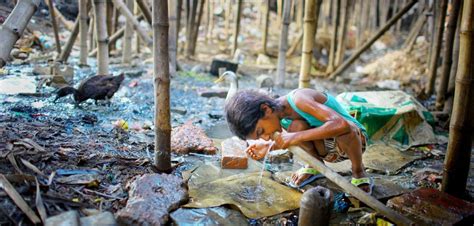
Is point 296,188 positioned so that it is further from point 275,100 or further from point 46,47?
point 46,47

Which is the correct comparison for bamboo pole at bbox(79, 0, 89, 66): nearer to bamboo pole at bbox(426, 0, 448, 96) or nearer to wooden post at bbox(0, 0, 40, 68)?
wooden post at bbox(0, 0, 40, 68)

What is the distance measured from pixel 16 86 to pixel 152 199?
3420 millimetres

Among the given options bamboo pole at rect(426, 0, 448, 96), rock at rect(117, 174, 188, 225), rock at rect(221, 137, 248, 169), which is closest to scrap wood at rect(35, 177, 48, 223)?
rock at rect(117, 174, 188, 225)

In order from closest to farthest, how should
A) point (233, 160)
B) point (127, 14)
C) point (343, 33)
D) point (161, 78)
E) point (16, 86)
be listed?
point (161, 78) → point (233, 160) → point (16, 86) → point (127, 14) → point (343, 33)

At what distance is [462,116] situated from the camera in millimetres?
2818

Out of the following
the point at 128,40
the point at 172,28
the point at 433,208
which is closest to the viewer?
the point at 433,208

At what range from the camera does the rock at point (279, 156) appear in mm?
3754

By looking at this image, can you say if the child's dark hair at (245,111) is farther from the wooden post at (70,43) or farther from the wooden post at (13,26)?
the wooden post at (70,43)

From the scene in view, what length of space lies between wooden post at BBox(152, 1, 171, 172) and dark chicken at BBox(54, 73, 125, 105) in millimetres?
2069

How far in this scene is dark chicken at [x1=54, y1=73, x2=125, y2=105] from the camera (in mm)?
4605

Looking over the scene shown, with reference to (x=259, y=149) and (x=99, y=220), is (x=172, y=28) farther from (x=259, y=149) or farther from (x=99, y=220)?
(x=99, y=220)

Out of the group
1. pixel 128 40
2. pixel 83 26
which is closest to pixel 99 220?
pixel 83 26

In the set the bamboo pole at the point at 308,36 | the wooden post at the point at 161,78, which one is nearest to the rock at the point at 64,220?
the wooden post at the point at 161,78

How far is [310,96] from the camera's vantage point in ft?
9.34
